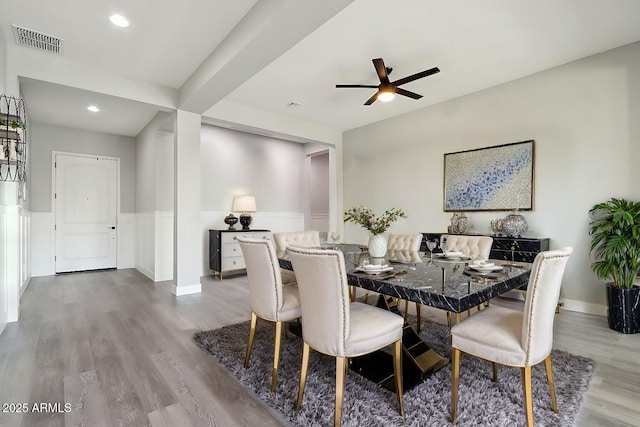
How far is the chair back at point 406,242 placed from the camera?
322 centimetres

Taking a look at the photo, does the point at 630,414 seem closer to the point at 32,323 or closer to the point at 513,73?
the point at 513,73

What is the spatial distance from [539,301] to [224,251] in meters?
4.72

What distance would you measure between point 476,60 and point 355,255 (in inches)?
103

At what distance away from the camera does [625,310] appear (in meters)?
2.90

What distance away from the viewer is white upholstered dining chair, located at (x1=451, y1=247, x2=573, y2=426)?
1.49m

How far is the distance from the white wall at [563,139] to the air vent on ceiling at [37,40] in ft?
13.5

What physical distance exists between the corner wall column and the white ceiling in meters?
0.35

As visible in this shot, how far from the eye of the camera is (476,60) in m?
3.51

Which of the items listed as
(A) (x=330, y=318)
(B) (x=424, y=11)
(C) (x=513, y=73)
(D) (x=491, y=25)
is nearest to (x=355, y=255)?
(A) (x=330, y=318)

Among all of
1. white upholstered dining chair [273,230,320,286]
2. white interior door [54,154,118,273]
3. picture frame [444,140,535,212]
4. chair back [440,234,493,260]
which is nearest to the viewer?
chair back [440,234,493,260]

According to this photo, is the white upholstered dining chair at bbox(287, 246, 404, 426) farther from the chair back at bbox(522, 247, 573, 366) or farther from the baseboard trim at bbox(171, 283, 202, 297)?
the baseboard trim at bbox(171, 283, 202, 297)

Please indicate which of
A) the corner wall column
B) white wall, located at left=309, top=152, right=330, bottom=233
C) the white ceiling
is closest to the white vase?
the white ceiling

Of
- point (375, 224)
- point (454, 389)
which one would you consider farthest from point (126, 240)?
point (454, 389)

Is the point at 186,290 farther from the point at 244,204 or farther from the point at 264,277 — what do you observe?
the point at 264,277
